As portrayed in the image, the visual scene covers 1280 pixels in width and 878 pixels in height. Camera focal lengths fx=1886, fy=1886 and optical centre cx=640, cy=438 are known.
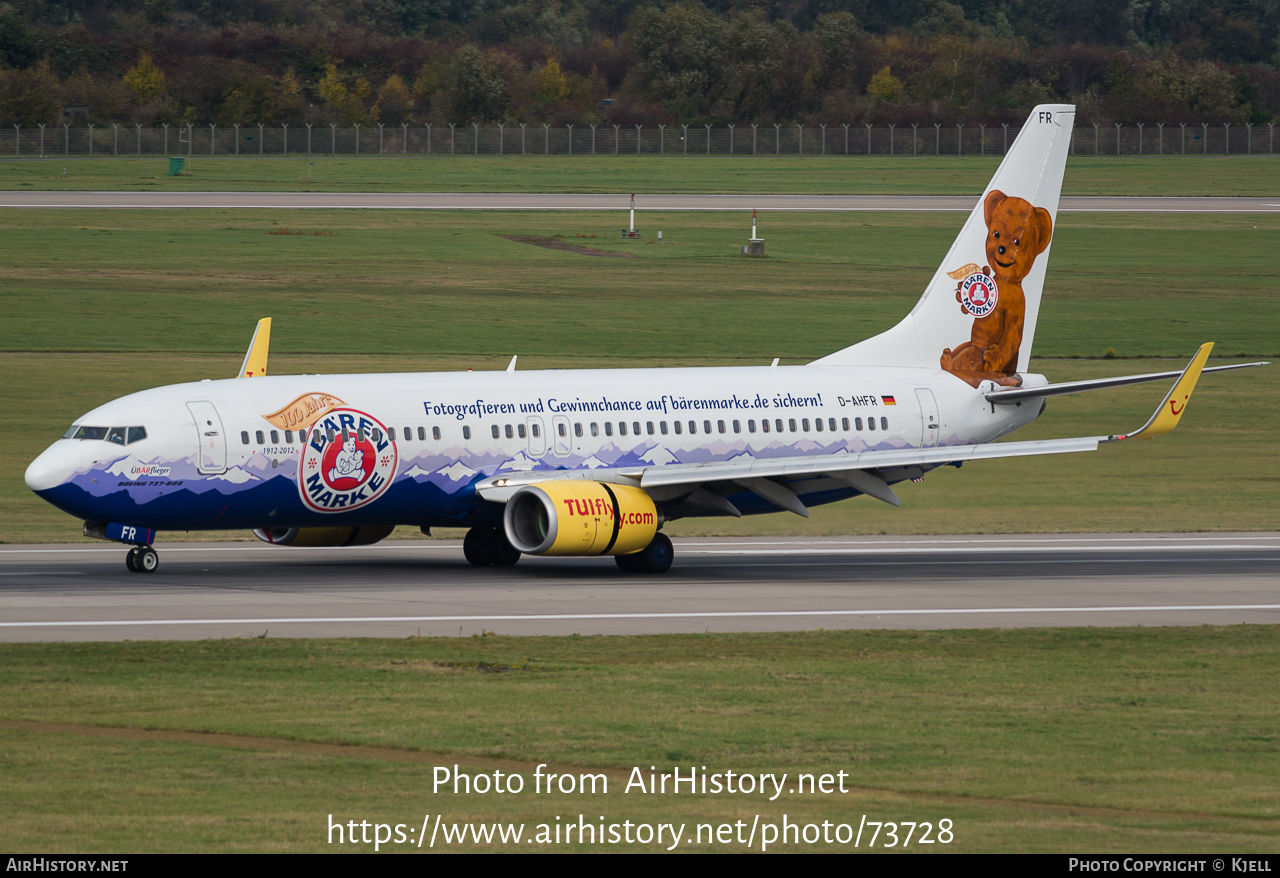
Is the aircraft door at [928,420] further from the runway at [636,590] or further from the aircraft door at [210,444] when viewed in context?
the aircraft door at [210,444]

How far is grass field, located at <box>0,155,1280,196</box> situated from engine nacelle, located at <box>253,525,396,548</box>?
83.1 metres

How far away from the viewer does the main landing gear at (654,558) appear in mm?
40094

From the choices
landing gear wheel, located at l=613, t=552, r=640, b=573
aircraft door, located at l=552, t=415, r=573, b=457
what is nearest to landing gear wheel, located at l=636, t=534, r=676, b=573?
landing gear wheel, located at l=613, t=552, r=640, b=573

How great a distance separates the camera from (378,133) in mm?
157250

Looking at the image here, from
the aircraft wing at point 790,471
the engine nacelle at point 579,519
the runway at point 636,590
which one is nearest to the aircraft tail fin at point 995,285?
the runway at point 636,590

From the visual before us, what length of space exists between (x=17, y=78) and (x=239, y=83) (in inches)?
707

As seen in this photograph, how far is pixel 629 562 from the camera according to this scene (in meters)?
40.4

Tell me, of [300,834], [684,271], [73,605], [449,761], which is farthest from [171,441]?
[684,271]

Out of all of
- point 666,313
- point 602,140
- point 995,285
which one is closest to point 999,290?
point 995,285

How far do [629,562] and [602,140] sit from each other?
12056 centimetres

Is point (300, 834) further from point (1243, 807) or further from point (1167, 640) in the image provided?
point (1167, 640)

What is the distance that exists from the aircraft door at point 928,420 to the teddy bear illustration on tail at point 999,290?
1930 mm

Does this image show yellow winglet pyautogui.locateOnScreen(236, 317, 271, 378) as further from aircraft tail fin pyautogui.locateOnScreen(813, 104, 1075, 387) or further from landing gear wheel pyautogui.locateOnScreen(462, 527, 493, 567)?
aircraft tail fin pyautogui.locateOnScreen(813, 104, 1075, 387)

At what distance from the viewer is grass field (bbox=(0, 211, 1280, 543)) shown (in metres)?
56.7
